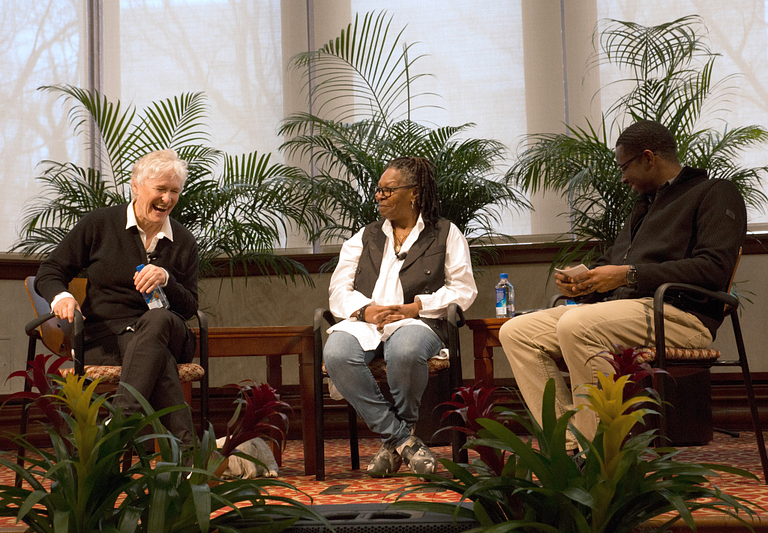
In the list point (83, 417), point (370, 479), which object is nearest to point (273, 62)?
point (370, 479)

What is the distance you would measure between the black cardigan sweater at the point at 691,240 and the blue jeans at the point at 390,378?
78cm

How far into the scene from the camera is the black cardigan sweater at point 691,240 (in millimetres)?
2635

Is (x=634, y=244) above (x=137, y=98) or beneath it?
beneath

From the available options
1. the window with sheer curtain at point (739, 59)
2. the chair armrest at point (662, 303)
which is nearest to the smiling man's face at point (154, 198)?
the chair armrest at point (662, 303)

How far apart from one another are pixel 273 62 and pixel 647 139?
10.2ft

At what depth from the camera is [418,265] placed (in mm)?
3213

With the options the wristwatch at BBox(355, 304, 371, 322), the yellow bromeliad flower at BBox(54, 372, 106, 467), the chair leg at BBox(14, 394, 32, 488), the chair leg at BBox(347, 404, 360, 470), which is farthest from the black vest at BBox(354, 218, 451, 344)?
the yellow bromeliad flower at BBox(54, 372, 106, 467)

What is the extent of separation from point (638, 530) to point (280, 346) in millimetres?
1983

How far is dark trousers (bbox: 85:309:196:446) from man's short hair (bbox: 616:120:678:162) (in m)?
1.80

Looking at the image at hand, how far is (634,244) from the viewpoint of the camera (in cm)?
296

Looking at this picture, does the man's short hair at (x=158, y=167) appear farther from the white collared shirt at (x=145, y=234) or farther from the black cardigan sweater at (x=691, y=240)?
the black cardigan sweater at (x=691, y=240)

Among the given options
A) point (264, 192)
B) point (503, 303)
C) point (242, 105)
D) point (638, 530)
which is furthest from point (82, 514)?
point (242, 105)

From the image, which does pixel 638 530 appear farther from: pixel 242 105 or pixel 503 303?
pixel 242 105

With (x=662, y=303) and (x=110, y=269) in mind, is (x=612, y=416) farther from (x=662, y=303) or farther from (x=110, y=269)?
(x=110, y=269)
